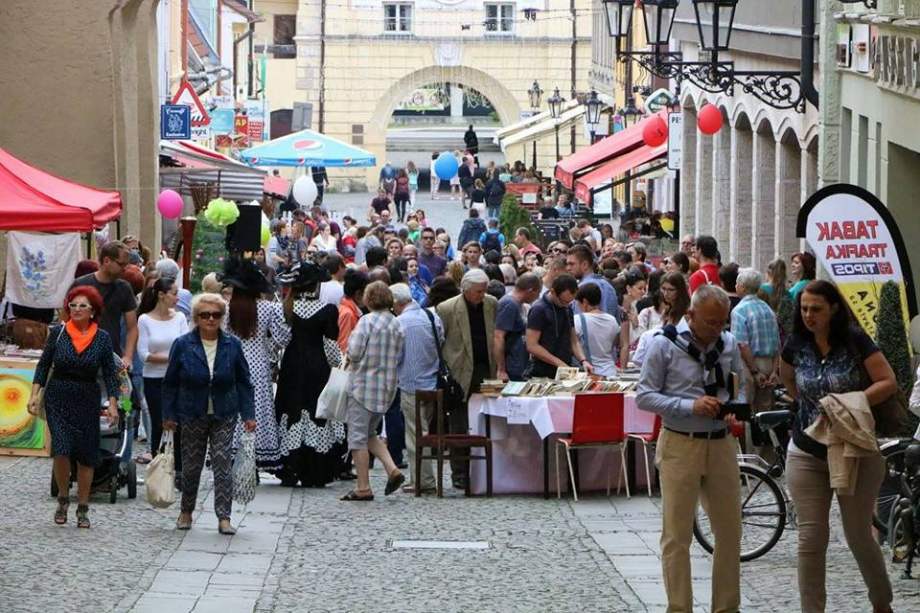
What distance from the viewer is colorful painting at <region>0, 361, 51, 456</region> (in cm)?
1579

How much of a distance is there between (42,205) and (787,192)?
11.7m

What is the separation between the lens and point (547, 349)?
611 inches

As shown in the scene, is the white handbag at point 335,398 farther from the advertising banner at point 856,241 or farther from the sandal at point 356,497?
the advertising banner at point 856,241

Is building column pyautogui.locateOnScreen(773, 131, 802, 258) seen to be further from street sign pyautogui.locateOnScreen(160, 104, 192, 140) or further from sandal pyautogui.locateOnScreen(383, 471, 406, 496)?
sandal pyautogui.locateOnScreen(383, 471, 406, 496)

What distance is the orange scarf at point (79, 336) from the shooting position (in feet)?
41.2

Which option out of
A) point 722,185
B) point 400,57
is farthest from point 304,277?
point 400,57

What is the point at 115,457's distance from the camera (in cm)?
1369

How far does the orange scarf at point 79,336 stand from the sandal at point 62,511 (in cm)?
88

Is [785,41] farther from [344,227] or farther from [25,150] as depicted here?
[344,227]

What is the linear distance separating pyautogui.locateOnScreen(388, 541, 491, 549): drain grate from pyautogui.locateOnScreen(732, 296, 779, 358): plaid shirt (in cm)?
318

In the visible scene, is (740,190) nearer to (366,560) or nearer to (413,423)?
(413,423)

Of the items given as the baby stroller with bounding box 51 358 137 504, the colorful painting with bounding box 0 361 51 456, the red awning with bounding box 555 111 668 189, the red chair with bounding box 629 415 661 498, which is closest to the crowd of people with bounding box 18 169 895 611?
the baby stroller with bounding box 51 358 137 504

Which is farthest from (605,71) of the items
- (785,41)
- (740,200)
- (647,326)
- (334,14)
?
(647,326)

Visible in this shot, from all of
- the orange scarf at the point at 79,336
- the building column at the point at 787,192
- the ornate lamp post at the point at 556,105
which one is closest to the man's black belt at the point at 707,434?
the orange scarf at the point at 79,336
